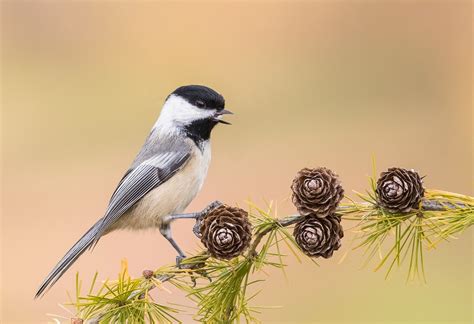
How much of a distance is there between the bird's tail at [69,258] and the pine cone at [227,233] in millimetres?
714

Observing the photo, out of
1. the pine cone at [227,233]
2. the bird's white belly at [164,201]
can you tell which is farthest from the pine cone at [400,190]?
the bird's white belly at [164,201]

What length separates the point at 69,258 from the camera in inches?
85.7

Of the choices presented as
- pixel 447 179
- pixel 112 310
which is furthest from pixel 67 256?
pixel 447 179

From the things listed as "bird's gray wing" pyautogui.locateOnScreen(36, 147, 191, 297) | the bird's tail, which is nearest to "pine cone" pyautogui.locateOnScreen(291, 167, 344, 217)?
the bird's tail

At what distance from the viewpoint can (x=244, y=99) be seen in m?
7.65

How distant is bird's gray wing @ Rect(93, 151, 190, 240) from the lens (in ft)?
8.10

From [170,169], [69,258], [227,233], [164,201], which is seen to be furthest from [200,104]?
[227,233]

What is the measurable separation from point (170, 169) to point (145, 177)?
10 centimetres

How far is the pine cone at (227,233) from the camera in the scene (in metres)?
1.46

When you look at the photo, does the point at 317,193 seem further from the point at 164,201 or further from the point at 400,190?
the point at 164,201

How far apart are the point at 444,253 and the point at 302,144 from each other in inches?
80.8

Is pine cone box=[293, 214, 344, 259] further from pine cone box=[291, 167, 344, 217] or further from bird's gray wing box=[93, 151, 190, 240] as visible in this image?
bird's gray wing box=[93, 151, 190, 240]

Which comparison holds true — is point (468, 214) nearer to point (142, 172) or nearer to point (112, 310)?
point (112, 310)

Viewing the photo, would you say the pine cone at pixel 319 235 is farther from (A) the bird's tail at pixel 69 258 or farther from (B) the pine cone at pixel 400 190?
(A) the bird's tail at pixel 69 258
